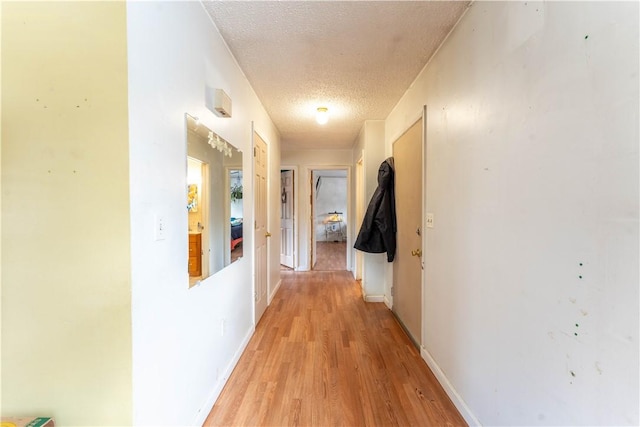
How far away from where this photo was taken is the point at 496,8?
1.20m

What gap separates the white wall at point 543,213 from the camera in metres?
0.71

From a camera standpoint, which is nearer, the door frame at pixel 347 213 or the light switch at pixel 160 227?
the light switch at pixel 160 227

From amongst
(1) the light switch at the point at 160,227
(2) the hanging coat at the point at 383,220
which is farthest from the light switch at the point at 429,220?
(1) the light switch at the point at 160,227

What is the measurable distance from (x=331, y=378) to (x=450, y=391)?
30.1 inches

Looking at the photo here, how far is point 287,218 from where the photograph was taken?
5129 mm

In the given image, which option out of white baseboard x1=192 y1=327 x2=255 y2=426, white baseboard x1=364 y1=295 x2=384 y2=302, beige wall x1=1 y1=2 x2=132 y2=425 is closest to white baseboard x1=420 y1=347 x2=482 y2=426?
white baseboard x1=364 y1=295 x2=384 y2=302

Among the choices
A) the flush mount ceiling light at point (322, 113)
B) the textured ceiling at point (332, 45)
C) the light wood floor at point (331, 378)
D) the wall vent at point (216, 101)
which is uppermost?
the textured ceiling at point (332, 45)

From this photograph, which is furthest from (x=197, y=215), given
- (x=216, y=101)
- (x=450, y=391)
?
(x=450, y=391)

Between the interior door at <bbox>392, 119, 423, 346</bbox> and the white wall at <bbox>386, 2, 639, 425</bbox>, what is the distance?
534 millimetres

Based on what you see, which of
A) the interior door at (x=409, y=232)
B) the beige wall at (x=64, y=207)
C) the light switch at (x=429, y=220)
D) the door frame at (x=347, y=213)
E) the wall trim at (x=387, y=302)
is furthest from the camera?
the door frame at (x=347, y=213)

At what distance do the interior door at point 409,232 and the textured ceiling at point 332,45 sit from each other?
21.1 inches

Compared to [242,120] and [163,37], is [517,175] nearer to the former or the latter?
[163,37]

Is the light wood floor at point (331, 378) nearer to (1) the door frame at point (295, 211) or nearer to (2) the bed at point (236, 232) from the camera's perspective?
(2) the bed at point (236, 232)

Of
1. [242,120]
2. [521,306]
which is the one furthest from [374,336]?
[242,120]
